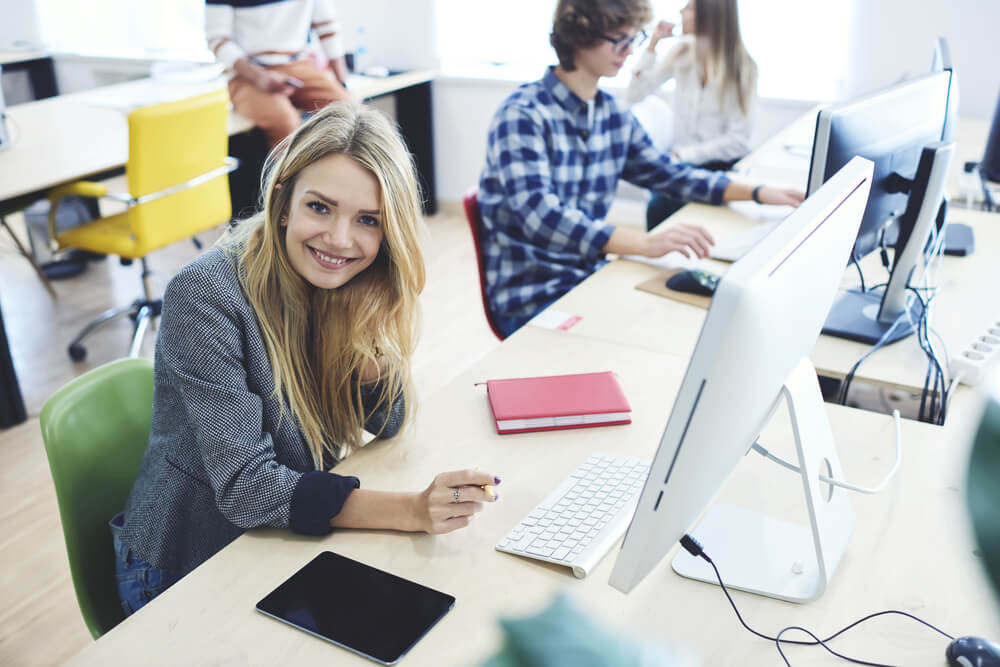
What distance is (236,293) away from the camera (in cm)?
118

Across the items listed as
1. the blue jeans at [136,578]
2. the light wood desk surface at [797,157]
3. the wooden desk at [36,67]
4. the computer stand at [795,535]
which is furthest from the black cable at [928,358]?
the wooden desk at [36,67]

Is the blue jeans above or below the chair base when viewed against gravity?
above

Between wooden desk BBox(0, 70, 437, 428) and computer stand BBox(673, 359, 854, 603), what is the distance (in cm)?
125

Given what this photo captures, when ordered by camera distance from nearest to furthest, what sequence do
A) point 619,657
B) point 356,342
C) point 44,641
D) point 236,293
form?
point 619,657, point 236,293, point 356,342, point 44,641

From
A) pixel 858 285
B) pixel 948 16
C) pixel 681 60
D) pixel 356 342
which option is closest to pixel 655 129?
pixel 681 60

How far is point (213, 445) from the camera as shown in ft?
3.67

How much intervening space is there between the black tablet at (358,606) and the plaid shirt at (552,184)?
114cm

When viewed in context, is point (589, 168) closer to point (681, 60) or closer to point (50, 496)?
point (681, 60)

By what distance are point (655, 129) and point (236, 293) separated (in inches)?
107

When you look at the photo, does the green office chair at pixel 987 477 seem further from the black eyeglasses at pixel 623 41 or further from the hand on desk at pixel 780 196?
the hand on desk at pixel 780 196

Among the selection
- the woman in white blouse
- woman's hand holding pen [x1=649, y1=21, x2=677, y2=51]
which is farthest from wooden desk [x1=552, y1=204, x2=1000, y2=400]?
woman's hand holding pen [x1=649, y1=21, x2=677, y2=51]

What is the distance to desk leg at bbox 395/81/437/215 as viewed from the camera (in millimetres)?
4621

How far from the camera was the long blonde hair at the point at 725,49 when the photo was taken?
3000mm

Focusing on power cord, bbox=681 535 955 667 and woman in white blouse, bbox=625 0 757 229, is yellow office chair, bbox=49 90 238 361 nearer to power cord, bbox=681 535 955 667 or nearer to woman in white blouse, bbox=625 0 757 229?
woman in white blouse, bbox=625 0 757 229
